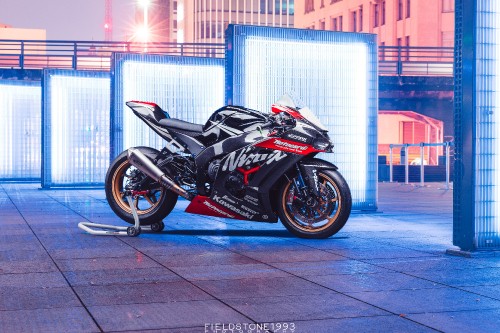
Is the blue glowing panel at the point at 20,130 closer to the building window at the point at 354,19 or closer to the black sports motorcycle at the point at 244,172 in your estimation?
the black sports motorcycle at the point at 244,172

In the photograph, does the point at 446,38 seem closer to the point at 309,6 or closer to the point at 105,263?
the point at 309,6

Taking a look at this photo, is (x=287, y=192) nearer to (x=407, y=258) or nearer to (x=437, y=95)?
(x=407, y=258)

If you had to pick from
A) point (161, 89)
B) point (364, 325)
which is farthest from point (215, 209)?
point (161, 89)

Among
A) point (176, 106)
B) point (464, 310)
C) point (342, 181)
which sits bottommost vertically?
point (464, 310)

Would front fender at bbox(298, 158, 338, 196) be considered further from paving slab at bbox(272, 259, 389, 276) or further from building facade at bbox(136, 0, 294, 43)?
building facade at bbox(136, 0, 294, 43)

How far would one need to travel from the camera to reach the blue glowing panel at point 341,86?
1335 centimetres

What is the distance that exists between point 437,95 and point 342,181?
34992 mm

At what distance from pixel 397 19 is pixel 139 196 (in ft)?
185

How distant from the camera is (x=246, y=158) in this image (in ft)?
31.2

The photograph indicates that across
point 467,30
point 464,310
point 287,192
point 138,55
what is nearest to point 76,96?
point 138,55

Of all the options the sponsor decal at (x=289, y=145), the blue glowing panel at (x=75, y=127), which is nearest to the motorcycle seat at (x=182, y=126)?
the sponsor decal at (x=289, y=145)

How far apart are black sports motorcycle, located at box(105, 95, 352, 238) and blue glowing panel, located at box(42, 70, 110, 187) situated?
14147mm

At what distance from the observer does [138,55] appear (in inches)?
731

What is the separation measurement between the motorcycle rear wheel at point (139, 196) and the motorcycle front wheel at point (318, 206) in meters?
1.32
